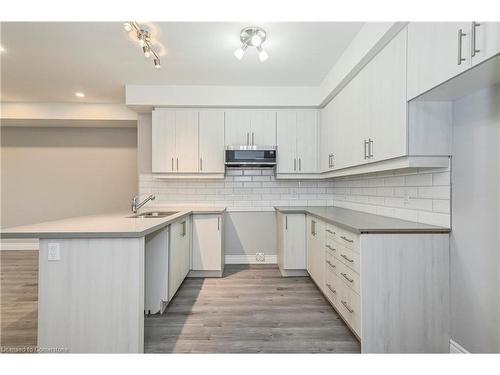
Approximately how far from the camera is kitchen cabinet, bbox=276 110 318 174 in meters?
3.99

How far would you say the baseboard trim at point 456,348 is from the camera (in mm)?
1781

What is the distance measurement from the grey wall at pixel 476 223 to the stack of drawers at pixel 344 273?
2.05 feet

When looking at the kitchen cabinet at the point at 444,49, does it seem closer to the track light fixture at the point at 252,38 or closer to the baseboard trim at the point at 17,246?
the track light fixture at the point at 252,38

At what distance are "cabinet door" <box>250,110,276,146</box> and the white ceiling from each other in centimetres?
42

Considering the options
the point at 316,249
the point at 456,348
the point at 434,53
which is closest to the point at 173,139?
the point at 316,249

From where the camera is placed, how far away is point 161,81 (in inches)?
143

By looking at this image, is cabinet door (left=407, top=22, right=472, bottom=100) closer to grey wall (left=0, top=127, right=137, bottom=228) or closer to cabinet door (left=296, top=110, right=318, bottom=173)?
cabinet door (left=296, top=110, right=318, bottom=173)

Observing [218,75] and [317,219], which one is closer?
[317,219]

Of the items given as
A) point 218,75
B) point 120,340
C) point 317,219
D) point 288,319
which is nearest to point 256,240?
point 317,219

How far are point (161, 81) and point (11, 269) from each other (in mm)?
3538

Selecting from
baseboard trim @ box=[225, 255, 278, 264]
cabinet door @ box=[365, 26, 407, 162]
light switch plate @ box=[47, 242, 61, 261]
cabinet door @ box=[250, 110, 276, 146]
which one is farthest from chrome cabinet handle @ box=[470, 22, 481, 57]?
baseboard trim @ box=[225, 255, 278, 264]

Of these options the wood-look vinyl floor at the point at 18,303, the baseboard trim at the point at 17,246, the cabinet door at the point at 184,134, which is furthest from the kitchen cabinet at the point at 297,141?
the baseboard trim at the point at 17,246

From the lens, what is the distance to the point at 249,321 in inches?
95.8
